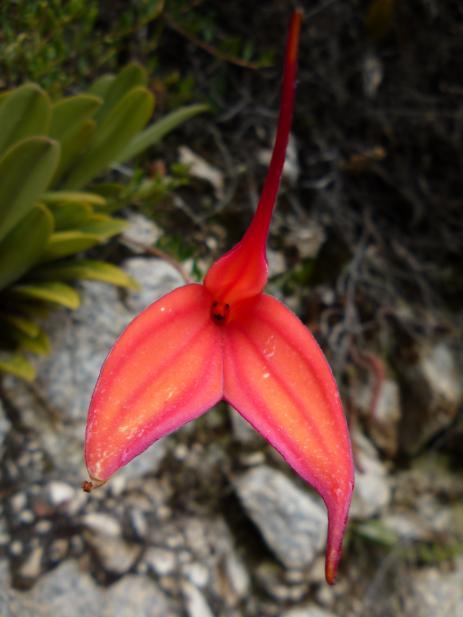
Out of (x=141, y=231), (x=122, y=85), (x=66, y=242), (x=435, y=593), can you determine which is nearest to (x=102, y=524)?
(x=66, y=242)

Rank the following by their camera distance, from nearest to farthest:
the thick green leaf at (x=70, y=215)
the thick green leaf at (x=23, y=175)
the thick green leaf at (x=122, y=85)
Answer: the thick green leaf at (x=23, y=175), the thick green leaf at (x=70, y=215), the thick green leaf at (x=122, y=85)

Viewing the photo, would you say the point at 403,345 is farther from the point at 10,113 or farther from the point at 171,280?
the point at 10,113

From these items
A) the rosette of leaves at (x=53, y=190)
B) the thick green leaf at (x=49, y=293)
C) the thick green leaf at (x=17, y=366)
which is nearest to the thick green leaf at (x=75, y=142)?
the rosette of leaves at (x=53, y=190)

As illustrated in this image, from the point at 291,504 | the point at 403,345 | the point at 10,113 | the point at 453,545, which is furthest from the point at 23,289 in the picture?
the point at 453,545

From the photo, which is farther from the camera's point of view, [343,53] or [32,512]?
[343,53]

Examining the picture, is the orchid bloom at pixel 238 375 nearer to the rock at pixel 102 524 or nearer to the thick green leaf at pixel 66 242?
the thick green leaf at pixel 66 242

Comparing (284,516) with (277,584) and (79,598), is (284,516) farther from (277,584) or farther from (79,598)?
(79,598)
